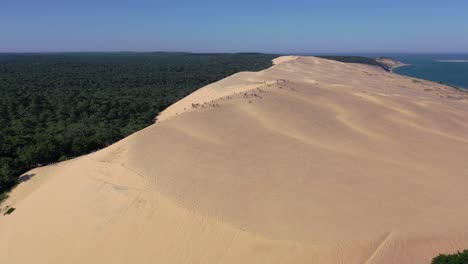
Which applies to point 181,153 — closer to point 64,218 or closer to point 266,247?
point 64,218

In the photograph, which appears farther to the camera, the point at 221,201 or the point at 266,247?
the point at 221,201

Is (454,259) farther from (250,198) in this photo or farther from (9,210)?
(9,210)

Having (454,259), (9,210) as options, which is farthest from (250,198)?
(9,210)

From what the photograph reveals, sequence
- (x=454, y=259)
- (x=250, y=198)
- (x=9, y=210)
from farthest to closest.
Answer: (x=9, y=210)
(x=250, y=198)
(x=454, y=259)

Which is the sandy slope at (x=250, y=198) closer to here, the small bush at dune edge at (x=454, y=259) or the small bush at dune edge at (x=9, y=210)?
the small bush at dune edge at (x=9, y=210)

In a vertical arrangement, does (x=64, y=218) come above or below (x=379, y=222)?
below

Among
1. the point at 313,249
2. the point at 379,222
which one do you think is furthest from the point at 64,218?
the point at 379,222

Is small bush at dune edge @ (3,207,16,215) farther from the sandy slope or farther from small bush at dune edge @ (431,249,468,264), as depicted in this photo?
small bush at dune edge @ (431,249,468,264)

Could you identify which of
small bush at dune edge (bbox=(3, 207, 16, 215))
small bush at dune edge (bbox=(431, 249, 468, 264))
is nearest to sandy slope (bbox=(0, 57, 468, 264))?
small bush at dune edge (bbox=(3, 207, 16, 215))
